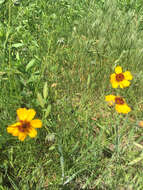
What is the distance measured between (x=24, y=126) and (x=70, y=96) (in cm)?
61

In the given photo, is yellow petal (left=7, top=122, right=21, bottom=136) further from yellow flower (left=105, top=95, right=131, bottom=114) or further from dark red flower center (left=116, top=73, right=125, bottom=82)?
dark red flower center (left=116, top=73, right=125, bottom=82)

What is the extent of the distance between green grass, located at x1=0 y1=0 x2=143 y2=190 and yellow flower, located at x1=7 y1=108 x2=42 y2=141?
0.27 feet

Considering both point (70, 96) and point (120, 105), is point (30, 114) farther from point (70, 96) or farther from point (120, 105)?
point (70, 96)

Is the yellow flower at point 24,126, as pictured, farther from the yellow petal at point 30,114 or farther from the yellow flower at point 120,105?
the yellow flower at point 120,105

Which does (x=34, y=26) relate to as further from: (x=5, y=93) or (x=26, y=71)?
(x=5, y=93)

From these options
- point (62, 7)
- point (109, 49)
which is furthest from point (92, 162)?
point (62, 7)

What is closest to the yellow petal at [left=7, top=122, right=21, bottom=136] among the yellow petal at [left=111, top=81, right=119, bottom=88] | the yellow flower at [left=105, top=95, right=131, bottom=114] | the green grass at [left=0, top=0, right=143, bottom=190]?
the green grass at [left=0, top=0, right=143, bottom=190]

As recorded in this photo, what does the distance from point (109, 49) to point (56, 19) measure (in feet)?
1.82

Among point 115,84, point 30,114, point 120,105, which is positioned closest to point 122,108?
point 120,105

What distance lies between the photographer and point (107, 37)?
187cm

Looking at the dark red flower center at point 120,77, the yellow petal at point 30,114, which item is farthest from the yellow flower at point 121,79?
the yellow petal at point 30,114

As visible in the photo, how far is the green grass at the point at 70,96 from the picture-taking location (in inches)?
41.3

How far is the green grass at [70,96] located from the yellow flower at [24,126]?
83mm

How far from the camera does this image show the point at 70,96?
1465 mm
